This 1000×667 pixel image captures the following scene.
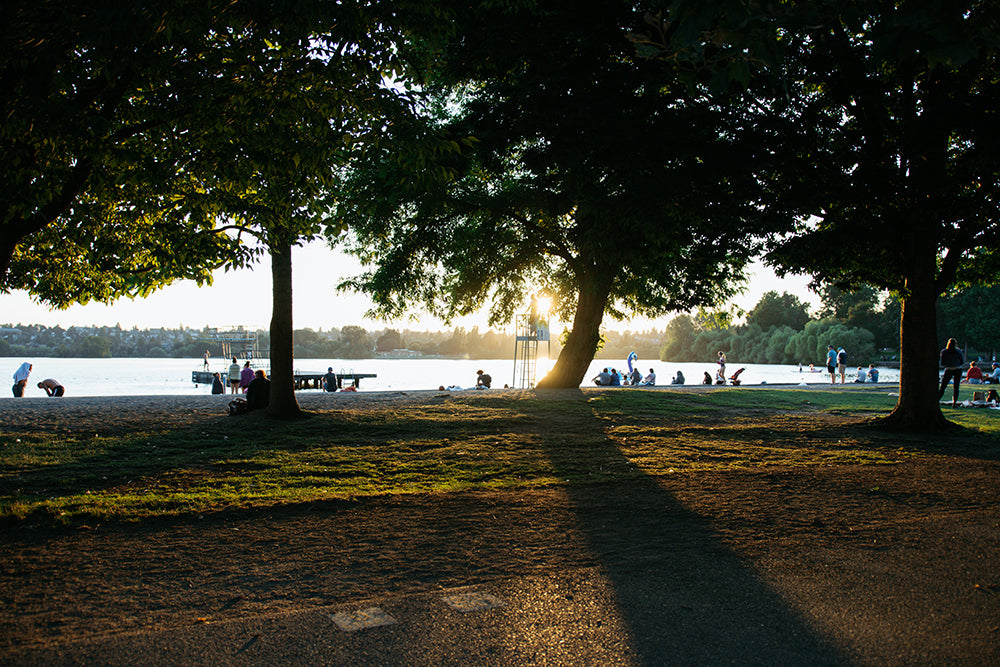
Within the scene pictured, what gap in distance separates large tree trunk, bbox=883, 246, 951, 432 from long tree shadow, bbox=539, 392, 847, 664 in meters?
8.35

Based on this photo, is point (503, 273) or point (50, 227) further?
point (503, 273)

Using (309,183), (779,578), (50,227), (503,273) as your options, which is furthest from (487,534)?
(503,273)

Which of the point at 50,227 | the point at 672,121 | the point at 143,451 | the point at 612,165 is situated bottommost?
the point at 143,451

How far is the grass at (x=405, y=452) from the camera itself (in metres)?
6.36

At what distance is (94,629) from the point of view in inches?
128

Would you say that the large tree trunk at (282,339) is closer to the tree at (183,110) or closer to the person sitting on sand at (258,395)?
the person sitting on sand at (258,395)

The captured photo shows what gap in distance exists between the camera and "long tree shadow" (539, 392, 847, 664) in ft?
10.2

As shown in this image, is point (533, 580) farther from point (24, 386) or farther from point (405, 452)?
point (24, 386)

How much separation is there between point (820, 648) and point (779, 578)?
96 cm

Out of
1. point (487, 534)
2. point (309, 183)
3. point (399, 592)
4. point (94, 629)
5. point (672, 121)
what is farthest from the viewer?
point (672, 121)

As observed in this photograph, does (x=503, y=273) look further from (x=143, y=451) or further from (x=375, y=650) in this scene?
(x=375, y=650)

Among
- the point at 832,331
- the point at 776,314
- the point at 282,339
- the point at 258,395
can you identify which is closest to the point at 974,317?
the point at 832,331

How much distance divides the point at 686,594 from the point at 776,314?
432 ft

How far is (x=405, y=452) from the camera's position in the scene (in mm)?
9164
